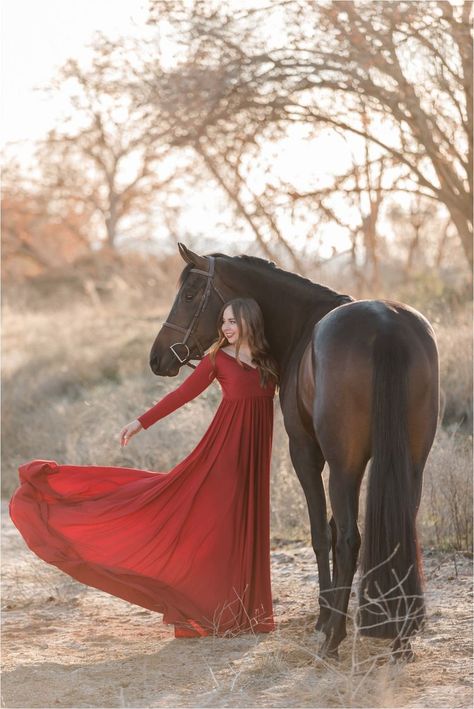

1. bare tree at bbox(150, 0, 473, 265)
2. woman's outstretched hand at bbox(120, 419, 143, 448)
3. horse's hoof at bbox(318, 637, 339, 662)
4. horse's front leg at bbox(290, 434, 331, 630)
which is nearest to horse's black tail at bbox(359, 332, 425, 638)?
horse's hoof at bbox(318, 637, 339, 662)

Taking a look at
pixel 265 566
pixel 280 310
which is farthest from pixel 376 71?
pixel 265 566

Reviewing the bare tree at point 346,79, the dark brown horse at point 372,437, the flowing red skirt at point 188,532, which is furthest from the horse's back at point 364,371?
the bare tree at point 346,79

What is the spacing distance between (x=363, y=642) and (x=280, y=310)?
1633mm

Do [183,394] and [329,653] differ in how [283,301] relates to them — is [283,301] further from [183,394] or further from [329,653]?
[329,653]

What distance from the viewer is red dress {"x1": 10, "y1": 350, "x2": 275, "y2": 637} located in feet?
16.3

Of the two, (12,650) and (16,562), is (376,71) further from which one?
(12,650)

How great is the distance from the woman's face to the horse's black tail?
0.99 metres

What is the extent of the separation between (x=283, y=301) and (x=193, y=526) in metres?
1.22

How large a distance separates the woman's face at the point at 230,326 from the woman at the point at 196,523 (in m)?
0.08

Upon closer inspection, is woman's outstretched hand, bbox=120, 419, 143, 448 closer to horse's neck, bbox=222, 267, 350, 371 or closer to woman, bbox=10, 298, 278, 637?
woman, bbox=10, 298, 278, 637

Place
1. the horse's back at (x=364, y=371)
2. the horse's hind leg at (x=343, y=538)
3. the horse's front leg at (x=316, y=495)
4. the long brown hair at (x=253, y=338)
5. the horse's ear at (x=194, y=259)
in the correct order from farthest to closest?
the horse's ear at (x=194, y=259), the long brown hair at (x=253, y=338), the horse's front leg at (x=316, y=495), the horse's hind leg at (x=343, y=538), the horse's back at (x=364, y=371)

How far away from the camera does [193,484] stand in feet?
16.6

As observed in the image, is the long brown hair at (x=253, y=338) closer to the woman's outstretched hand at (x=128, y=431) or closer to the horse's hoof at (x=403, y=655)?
the woman's outstretched hand at (x=128, y=431)

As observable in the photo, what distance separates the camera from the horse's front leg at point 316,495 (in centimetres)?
470
